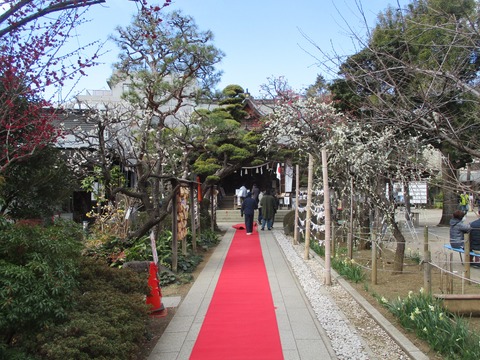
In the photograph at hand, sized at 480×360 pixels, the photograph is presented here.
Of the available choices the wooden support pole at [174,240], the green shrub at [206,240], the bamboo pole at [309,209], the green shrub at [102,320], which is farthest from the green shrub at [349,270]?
the green shrub at [206,240]

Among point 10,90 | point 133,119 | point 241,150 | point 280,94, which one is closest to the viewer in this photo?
point 10,90

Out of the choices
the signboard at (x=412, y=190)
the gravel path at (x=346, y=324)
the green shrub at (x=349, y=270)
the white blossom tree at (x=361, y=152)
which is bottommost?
the gravel path at (x=346, y=324)

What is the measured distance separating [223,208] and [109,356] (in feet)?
77.7

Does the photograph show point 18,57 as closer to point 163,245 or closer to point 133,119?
point 163,245

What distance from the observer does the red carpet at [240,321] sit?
4.72m

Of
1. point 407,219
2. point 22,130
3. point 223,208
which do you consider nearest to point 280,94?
point 407,219

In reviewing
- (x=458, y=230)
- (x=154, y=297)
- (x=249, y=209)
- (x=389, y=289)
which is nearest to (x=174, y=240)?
(x=154, y=297)

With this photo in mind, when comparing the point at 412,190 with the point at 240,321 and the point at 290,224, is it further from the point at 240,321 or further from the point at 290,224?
the point at 290,224

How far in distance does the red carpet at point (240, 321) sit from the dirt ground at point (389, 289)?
0.58 meters

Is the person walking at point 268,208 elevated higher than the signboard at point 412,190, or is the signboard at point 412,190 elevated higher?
the signboard at point 412,190

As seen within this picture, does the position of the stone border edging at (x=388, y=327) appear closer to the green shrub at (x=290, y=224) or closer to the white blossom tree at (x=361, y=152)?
the white blossom tree at (x=361, y=152)

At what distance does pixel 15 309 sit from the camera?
10.6 ft

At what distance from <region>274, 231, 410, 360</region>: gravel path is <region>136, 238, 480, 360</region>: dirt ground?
9.8 inches

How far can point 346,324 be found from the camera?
5.70m
